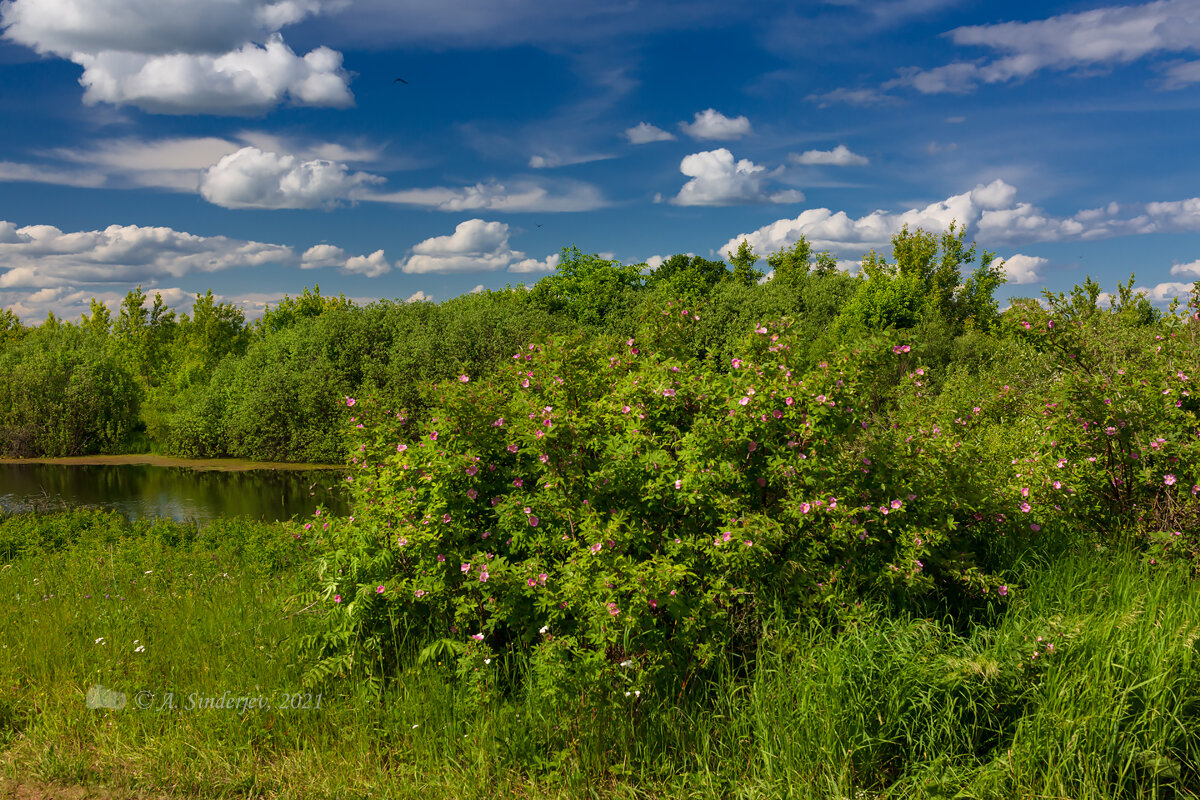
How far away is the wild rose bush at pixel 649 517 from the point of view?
12.1 feet

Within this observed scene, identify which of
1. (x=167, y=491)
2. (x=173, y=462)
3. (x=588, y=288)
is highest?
(x=588, y=288)

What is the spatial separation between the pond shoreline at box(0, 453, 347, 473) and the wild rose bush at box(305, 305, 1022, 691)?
24044mm

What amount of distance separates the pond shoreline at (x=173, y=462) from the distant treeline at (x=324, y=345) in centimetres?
73

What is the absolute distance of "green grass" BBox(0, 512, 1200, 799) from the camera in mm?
3201

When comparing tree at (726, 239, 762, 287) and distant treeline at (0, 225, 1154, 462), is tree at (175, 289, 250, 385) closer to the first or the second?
distant treeline at (0, 225, 1154, 462)

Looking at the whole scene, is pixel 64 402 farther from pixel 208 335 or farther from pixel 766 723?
pixel 766 723

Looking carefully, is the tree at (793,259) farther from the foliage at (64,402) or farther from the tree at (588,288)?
the foliage at (64,402)

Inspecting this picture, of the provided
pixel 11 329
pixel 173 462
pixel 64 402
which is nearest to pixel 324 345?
pixel 173 462

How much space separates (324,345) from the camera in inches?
1275

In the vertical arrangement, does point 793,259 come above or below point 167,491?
above

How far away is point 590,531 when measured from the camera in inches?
148

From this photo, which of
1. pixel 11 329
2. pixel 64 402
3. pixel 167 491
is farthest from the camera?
pixel 11 329

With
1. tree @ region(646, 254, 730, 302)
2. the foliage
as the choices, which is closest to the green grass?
tree @ region(646, 254, 730, 302)

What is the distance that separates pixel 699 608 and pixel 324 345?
103ft
